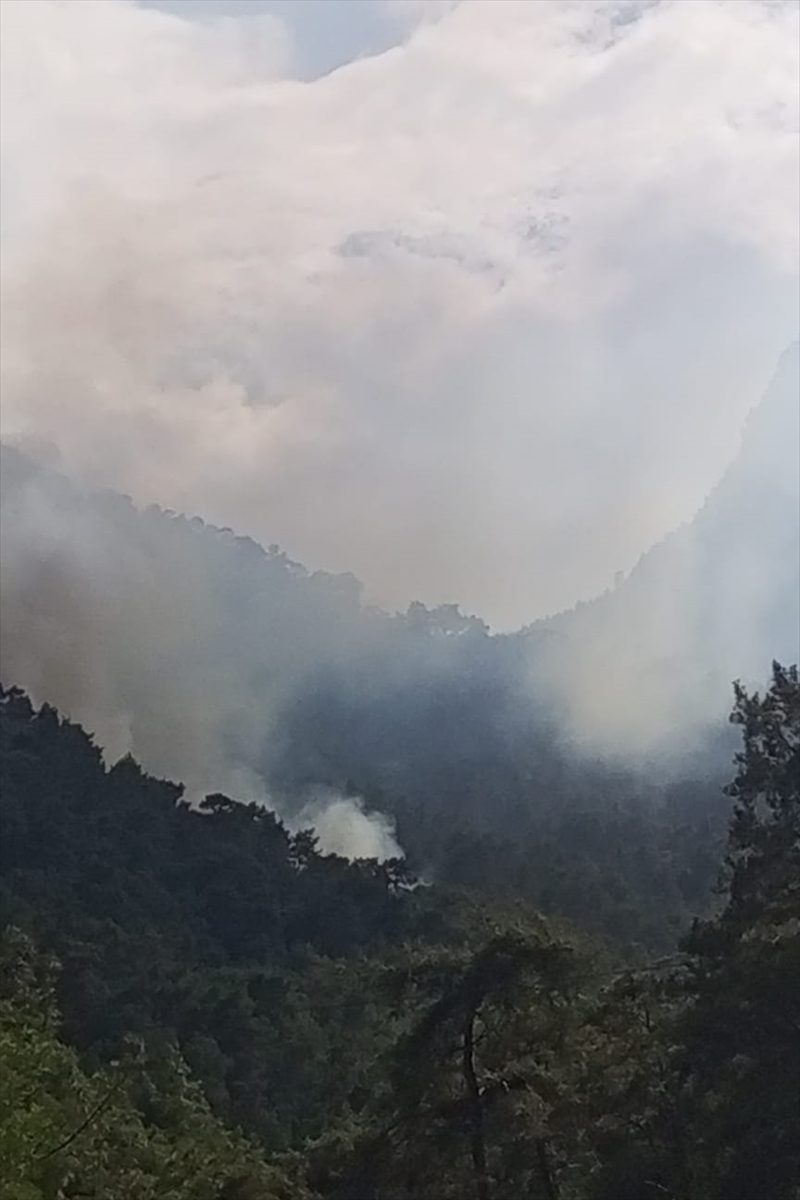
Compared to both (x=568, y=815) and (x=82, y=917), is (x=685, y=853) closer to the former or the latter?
(x=568, y=815)

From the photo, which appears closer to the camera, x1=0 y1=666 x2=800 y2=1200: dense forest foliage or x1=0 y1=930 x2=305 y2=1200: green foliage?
x1=0 y1=666 x2=800 y2=1200: dense forest foliage

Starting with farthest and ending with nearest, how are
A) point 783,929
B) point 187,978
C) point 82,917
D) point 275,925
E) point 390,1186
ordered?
point 275,925 < point 82,917 < point 187,978 < point 390,1186 < point 783,929

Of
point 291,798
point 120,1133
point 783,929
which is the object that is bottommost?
point 783,929

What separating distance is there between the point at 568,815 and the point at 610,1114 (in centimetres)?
5939

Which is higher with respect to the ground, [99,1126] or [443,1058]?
[99,1126]

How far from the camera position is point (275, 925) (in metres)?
69.5

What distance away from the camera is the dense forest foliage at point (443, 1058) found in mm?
21422

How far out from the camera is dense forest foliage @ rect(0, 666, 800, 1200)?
21.4 metres

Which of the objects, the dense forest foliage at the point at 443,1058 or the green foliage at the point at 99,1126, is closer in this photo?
the dense forest foliage at the point at 443,1058

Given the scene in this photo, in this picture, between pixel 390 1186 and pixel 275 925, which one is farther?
pixel 275 925

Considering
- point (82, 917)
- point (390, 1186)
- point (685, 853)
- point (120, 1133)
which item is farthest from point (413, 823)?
point (390, 1186)

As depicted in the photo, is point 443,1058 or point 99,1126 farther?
point 99,1126

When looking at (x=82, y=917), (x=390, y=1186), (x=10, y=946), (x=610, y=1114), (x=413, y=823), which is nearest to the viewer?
(x=610, y=1114)

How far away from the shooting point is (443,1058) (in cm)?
2433
